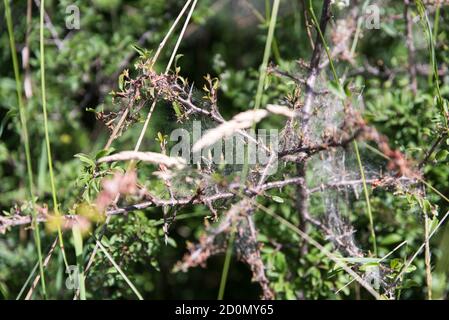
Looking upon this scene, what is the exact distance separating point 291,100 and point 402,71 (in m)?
1.32

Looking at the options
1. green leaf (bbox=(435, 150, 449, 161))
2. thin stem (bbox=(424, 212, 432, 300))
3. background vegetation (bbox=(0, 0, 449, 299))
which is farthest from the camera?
background vegetation (bbox=(0, 0, 449, 299))

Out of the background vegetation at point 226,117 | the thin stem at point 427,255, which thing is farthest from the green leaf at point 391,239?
the thin stem at point 427,255

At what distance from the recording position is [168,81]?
1790 mm

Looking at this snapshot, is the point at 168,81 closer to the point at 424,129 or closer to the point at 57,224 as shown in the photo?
the point at 57,224

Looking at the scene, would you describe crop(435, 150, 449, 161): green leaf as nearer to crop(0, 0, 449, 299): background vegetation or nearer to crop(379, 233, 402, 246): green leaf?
crop(0, 0, 449, 299): background vegetation

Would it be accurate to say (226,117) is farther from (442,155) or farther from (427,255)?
(427,255)

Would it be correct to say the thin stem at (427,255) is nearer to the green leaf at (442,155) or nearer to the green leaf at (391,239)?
the green leaf at (442,155)

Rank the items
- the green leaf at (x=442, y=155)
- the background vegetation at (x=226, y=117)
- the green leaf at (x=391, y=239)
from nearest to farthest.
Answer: the green leaf at (x=442, y=155) < the background vegetation at (x=226, y=117) < the green leaf at (x=391, y=239)

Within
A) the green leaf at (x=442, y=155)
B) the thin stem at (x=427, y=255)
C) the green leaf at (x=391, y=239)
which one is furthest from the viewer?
the green leaf at (x=391, y=239)

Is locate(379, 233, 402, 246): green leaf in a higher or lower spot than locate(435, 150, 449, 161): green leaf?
lower

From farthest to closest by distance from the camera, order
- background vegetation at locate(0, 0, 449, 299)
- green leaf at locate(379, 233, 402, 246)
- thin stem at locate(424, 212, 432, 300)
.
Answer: green leaf at locate(379, 233, 402, 246), background vegetation at locate(0, 0, 449, 299), thin stem at locate(424, 212, 432, 300)

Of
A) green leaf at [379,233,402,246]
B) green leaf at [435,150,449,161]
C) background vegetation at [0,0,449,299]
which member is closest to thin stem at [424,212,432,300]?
background vegetation at [0,0,449,299]

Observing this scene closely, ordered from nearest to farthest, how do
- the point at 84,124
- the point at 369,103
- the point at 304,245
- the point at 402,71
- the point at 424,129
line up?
the point at 424,129 < the point at 304,245 < the point at 369,103 < the point at 402,71 < the point at 84,124
